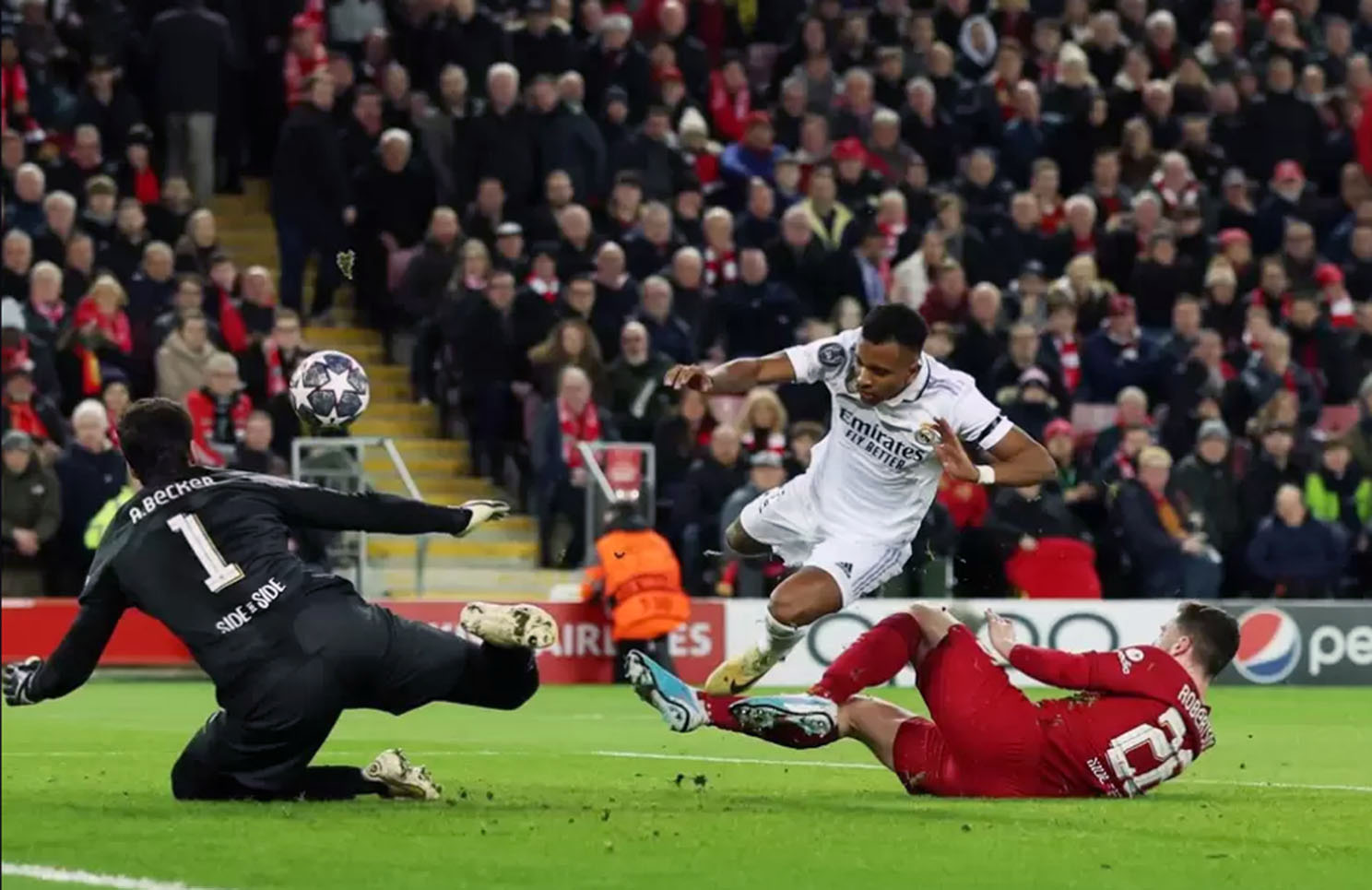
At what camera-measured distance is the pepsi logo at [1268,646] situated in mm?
20812

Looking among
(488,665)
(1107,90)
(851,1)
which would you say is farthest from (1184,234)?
(488,665)

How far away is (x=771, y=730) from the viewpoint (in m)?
10.8

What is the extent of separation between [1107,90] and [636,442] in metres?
7.97

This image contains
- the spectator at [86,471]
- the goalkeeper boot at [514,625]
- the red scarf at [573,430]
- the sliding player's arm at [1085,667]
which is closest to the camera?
the goalkeeper boot at [514,625]

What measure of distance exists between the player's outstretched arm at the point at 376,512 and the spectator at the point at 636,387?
11.8 m

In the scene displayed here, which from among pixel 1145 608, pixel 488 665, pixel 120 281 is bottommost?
pixel 1145 608

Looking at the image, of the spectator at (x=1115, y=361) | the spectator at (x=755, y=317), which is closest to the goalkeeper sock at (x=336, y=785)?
the spectator at (x=755, y=317)

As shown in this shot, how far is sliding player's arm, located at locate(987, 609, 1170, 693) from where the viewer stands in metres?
10.6

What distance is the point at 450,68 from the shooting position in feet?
77.9

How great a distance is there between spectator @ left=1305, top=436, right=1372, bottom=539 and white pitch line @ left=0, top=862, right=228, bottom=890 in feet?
52.6

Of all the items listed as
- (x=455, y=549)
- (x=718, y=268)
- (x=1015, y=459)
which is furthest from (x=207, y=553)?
(x=718, y=268)

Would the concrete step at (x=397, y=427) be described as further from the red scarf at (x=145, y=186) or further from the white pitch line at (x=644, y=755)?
the white pitch line at (x=644, y=755)

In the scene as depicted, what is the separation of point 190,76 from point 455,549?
466 cm

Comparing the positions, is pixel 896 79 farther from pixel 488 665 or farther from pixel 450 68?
pixel 488 665
